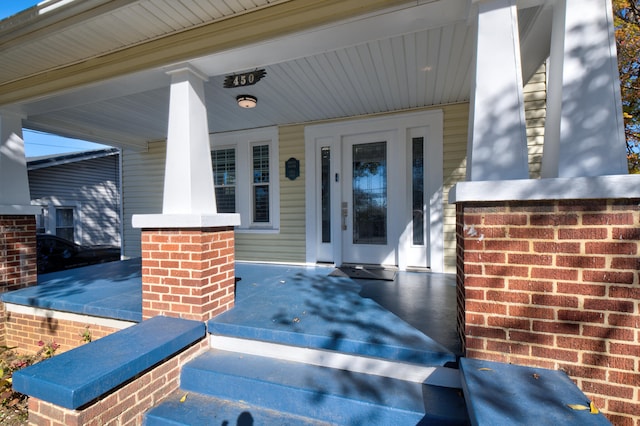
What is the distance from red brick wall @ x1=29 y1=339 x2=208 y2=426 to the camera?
1.56 meters

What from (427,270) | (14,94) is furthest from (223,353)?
(14,94)

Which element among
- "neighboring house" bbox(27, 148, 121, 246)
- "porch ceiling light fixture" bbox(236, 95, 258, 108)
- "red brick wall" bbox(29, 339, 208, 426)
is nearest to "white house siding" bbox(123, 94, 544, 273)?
"porch ceiling light fixture" bbox(236, 95, 258, 108)

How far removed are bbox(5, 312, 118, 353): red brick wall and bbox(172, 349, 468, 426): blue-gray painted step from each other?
1419mm

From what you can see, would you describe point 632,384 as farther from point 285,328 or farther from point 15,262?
point 15,262

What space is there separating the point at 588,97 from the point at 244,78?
9.14 ft

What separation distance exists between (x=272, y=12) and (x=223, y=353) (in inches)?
104

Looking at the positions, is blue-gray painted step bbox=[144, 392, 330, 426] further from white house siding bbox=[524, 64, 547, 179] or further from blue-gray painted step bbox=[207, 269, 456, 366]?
white house siding bbox=[524, 64, 547, 179]

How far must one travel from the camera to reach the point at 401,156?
4.27 m

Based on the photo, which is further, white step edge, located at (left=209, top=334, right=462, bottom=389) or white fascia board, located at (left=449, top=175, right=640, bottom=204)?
white step edge, located at (left=209, top=334, right=462, bottom=389)

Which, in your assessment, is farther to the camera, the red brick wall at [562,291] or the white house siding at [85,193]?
the white house siding at [85,193]

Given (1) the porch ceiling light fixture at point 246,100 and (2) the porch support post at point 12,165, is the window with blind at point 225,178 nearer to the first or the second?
(1) the porch ceiling light fixture at point 246,100

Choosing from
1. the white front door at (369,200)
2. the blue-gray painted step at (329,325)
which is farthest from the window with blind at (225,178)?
the blue-gray painted step at (329,325)

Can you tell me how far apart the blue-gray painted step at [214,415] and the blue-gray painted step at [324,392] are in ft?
0.11

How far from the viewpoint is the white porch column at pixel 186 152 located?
238 cm
